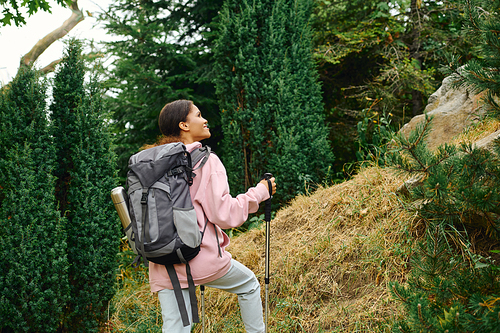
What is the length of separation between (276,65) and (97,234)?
3.44 m

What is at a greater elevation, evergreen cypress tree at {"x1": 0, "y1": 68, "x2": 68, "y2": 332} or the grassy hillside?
evergreen cypress tree at {"x1": 0, "y1": 68, "x2": 68, "y2": 332}

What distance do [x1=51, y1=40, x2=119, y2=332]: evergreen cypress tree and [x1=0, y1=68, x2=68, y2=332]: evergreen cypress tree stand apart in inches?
6.0

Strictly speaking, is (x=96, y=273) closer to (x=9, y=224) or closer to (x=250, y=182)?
(x=9, y=224)

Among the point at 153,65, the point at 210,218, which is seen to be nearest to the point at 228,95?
the point at 153,65

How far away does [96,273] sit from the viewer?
3506mm

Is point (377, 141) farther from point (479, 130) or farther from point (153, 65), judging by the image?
point (153, 65)

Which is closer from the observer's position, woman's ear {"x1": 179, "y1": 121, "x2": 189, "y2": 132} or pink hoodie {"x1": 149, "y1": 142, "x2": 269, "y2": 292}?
pink hoodie {"x1": 149, "y1": 142, "x2": 269, "y2": 292}

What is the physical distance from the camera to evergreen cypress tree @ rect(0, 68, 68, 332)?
10.4 ft

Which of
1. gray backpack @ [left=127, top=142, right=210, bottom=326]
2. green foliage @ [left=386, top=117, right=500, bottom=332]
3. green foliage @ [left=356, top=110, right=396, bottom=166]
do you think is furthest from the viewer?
green foliage @ [left=356, top=110, right=396, bottom=166]

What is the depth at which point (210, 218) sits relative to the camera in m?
2.26

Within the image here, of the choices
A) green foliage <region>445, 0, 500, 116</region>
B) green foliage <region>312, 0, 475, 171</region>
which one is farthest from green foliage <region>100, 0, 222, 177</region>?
green foliage <region>445, 0, 500, 116</region>

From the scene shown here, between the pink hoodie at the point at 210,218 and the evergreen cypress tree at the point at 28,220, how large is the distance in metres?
1.57

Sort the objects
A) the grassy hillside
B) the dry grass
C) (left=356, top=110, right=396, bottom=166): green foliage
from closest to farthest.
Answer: the grassy hillside → the dry grass → (left=356, top=110, right=396, bottom=166): green foliage

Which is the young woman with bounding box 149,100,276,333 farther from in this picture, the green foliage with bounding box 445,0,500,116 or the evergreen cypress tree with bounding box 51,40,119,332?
the evergreen cypress tree with bounding box 51,40,119,332
